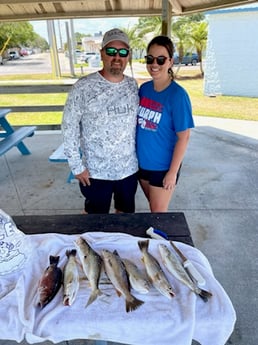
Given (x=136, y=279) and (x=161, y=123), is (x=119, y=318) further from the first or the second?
(x=161, y=123)

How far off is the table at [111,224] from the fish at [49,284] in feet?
1.27

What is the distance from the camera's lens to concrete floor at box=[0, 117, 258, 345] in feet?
7.58

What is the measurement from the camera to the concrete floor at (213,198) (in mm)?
2311

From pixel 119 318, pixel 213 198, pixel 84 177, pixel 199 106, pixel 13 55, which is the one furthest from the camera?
pixel 13 55

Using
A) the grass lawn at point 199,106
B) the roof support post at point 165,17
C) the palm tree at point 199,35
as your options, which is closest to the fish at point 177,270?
the roof support post at point 165,17

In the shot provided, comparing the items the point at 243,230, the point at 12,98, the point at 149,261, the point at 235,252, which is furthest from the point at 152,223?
the point at 12,98

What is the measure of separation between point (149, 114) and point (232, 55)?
1046 cm

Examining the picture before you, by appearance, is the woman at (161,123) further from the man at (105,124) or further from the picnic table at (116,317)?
the picnic table at (116,317)

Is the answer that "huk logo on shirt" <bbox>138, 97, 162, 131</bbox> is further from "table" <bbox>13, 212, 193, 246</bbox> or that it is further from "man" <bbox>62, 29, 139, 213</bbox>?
"table" <bbox>13, 212, 193, 246</bbox>

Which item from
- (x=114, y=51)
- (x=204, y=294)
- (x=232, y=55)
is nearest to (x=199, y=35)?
(x=232, y=55)

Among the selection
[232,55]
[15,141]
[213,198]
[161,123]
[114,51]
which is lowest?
[213,198]

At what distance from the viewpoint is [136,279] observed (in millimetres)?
1182

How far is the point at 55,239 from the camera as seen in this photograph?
1.48 meters

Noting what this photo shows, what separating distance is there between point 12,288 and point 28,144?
488 cm
